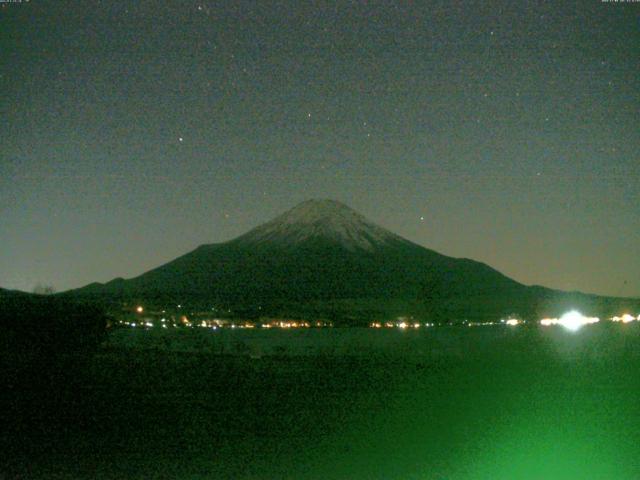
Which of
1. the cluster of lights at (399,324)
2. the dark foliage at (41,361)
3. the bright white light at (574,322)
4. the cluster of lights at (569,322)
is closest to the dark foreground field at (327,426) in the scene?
the dark foliage at (41,361)

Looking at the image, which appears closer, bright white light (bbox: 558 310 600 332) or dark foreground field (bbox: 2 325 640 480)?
dark foreground field (bbox: 2 325 640 480)

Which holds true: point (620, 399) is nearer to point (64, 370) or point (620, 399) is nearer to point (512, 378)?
point (512, 378)

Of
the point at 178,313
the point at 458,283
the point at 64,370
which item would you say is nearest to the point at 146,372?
the point at 64,370

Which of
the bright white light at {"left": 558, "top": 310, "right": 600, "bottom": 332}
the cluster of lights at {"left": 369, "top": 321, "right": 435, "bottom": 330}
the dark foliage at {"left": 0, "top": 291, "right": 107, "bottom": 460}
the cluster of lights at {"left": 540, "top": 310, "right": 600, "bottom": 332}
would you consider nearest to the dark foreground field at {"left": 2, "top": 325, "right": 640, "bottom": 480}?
the dark foliage at {"left": 0, "top": 291, "right": 107, "bottom": 460}

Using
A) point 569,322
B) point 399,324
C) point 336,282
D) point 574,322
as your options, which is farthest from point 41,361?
point 336,282

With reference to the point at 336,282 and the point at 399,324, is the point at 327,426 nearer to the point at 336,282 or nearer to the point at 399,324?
the point at 399,324

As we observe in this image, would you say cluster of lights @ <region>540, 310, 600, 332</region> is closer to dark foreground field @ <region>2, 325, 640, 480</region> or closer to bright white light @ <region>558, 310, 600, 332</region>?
bright white light @ <region>558, 310, 600, 332</region>
